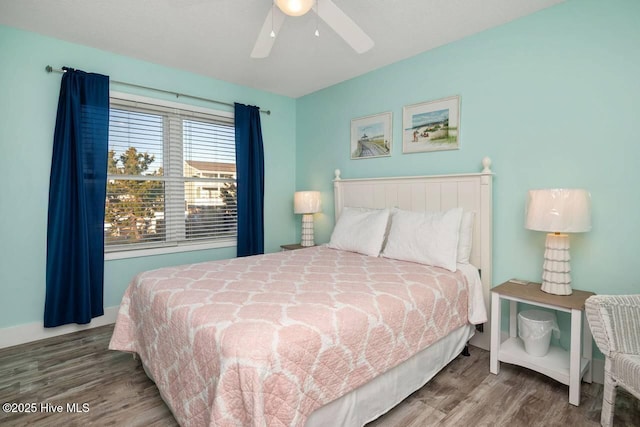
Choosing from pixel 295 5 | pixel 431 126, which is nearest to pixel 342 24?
pixel 295 5

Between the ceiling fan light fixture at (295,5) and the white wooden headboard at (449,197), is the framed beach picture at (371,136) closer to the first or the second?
the white wooden headboard at (449,197)

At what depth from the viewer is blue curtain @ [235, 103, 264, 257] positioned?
153 inches

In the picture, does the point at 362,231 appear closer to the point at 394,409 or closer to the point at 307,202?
the point at 307,202

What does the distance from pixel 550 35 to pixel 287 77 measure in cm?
242

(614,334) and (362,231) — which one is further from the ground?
(362,231)

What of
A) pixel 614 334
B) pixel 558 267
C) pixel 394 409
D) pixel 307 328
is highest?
pixel 558 267

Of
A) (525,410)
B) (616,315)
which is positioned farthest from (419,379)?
(616,315)

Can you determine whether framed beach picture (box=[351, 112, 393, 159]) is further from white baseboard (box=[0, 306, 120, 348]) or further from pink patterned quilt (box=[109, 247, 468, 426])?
white baseboard (box=[0, 306, 120, 348])

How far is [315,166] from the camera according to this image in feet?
13.9

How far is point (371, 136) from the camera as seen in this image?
11.6 ft

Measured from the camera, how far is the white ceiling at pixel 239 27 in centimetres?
230

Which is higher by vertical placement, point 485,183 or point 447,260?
point 485,183

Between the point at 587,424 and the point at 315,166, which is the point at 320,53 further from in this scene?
the point at 587,424

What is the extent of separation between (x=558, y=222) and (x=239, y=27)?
2628 millimetres
